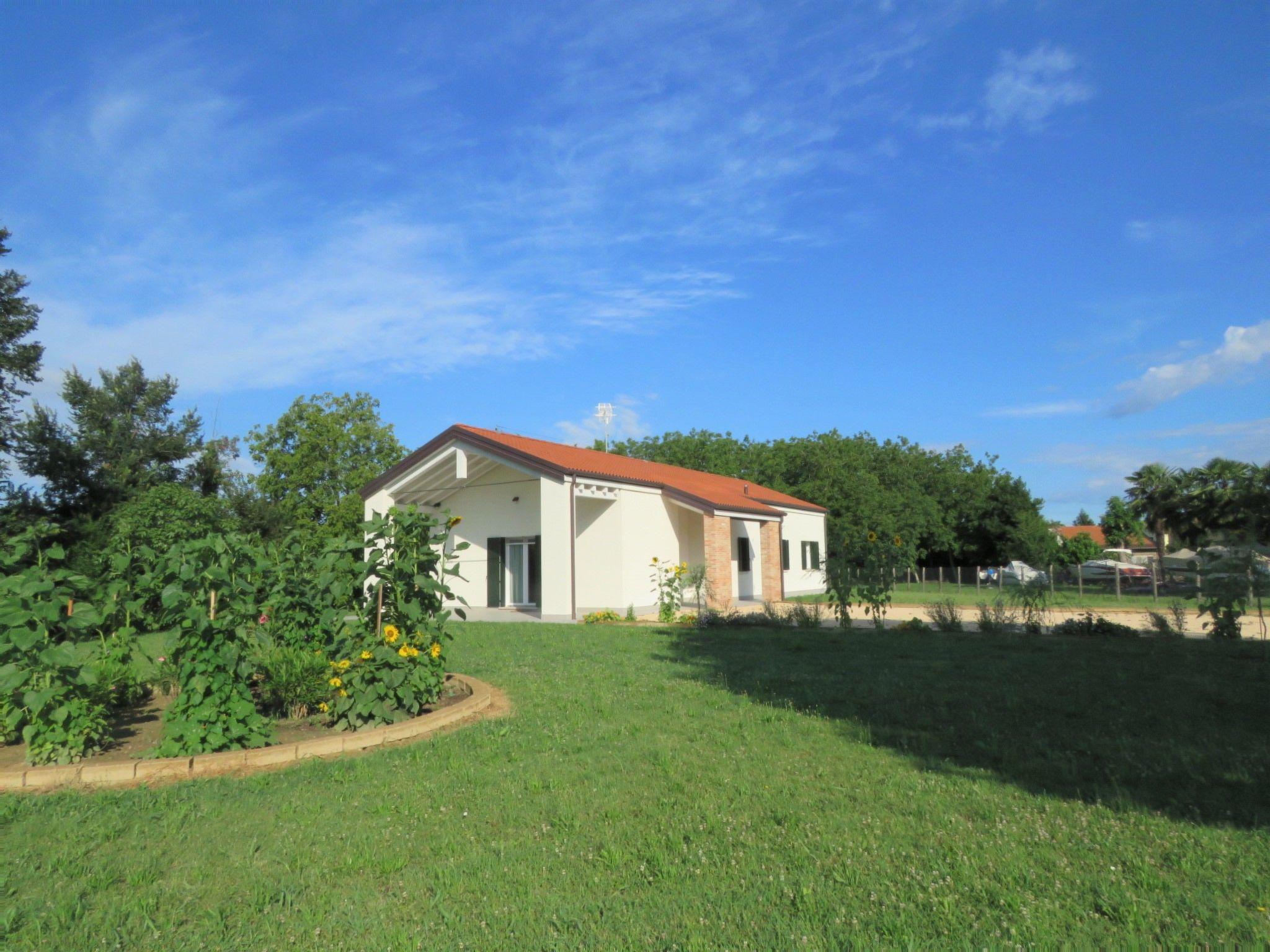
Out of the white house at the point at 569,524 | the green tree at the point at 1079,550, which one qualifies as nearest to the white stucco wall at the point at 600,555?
the white house at the point at 569,524

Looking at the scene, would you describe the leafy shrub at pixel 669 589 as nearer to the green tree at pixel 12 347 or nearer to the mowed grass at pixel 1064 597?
the mowed grass at pixel 1064 597

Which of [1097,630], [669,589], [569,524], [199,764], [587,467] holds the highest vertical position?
[587,467]

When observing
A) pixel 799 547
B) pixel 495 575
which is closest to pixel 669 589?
pixel 495 575

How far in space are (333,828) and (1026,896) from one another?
3381mm

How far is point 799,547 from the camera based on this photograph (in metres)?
31.1

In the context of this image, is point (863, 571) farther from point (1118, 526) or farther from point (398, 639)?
point (1118, 526)

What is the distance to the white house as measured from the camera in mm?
19094

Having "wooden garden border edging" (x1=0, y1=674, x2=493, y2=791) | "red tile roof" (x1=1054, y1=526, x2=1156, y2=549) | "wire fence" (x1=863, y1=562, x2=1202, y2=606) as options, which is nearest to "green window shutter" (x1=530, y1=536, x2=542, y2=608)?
"wire fence" (x1=863, y1=562, x2=1202, y2=606)

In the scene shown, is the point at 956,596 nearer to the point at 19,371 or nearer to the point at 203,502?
the point at 203,502

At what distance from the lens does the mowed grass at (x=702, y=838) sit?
3010 millimetres

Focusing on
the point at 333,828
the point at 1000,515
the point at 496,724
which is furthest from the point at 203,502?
the point at 1000,515

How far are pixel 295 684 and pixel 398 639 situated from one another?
1075 mm

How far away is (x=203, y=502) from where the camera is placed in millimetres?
21344

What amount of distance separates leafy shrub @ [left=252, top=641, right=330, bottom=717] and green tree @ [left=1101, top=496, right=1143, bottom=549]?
243 feet
